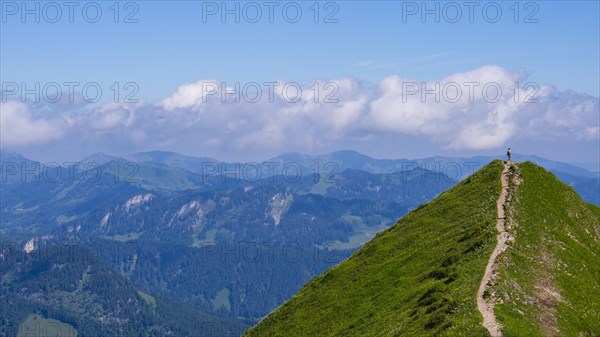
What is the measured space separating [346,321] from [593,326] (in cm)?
3888

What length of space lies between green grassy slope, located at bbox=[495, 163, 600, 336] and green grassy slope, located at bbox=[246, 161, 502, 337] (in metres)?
3.76

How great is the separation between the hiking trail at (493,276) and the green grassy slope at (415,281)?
762 mm

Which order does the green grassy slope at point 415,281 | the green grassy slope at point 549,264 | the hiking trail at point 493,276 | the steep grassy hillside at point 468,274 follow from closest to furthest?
the hiking trail at point 493,276, the green grassy slope at point 549,264, the steep grassy hillside at point 468,274, the green grassy slope at point 415,281

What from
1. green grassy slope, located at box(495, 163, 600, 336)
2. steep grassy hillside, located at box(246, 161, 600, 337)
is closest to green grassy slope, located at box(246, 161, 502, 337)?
steep grassy hillside, located at box(246, 161, 600, 337)

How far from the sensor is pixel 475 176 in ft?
447

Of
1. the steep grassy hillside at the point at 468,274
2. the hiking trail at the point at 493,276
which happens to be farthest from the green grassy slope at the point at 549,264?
the hiking trail at the point at 493,276

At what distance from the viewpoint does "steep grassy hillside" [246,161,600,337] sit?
72.7m

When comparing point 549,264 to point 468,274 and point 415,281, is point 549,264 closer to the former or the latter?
point 468,274

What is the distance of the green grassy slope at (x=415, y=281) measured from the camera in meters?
76.3

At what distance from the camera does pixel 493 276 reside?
78500 millimetres

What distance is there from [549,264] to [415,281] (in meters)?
19.8

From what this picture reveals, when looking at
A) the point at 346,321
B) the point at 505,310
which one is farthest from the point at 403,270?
the point at 505,310

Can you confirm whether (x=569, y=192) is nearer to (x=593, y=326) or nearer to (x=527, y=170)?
(x=527, y=170)

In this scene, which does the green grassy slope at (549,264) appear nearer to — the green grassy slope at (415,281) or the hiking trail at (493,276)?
the hiking trail at (493,276)
